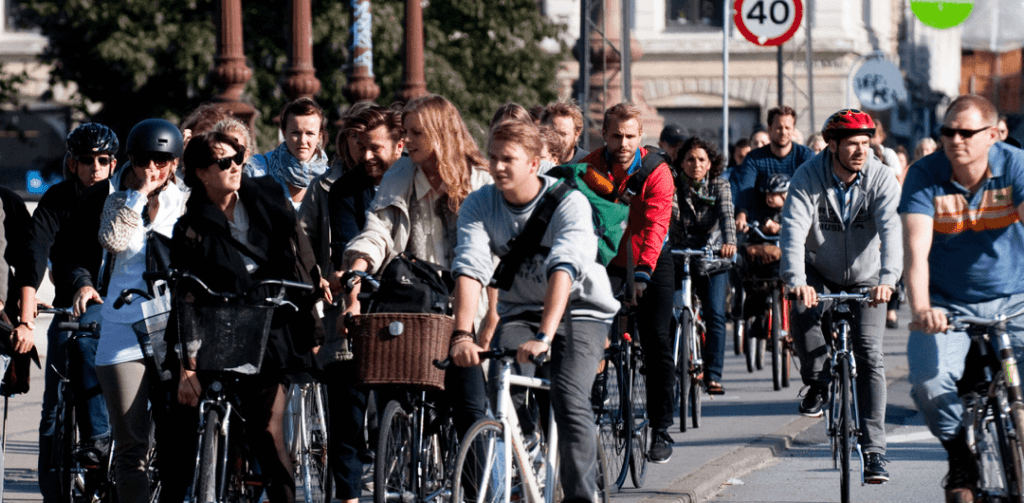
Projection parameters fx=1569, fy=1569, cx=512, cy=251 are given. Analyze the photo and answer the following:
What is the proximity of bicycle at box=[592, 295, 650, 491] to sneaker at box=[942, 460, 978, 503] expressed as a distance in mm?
1732

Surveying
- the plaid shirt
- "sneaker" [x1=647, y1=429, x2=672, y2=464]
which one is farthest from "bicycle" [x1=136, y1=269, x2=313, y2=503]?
the plaid shirt

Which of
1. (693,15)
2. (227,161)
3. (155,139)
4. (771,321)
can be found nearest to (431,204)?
(227,161)

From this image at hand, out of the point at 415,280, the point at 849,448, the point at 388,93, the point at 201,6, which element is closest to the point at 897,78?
the point at 388,93

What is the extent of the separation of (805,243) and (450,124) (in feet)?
7.59

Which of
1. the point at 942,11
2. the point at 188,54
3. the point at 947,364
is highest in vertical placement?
the point at 188,54

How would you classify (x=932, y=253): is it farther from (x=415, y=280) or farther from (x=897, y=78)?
(x=897, y=78)

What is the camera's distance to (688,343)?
33.0 ft

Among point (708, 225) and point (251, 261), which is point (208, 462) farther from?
point (708, 225)

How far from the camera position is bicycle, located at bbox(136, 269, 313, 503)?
537 centimetres

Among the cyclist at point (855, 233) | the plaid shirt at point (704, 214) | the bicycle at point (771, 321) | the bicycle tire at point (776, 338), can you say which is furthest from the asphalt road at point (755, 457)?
the plaid shirt at point (704, 214)

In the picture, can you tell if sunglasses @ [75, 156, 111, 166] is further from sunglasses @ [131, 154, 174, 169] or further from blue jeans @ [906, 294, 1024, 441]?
blue jeans @ [906, 294, 1024, 441]

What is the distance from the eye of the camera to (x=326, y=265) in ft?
23.0

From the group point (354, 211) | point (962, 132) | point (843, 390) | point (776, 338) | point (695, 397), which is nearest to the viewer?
point (962, 132)

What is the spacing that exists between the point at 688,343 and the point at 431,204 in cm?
416
